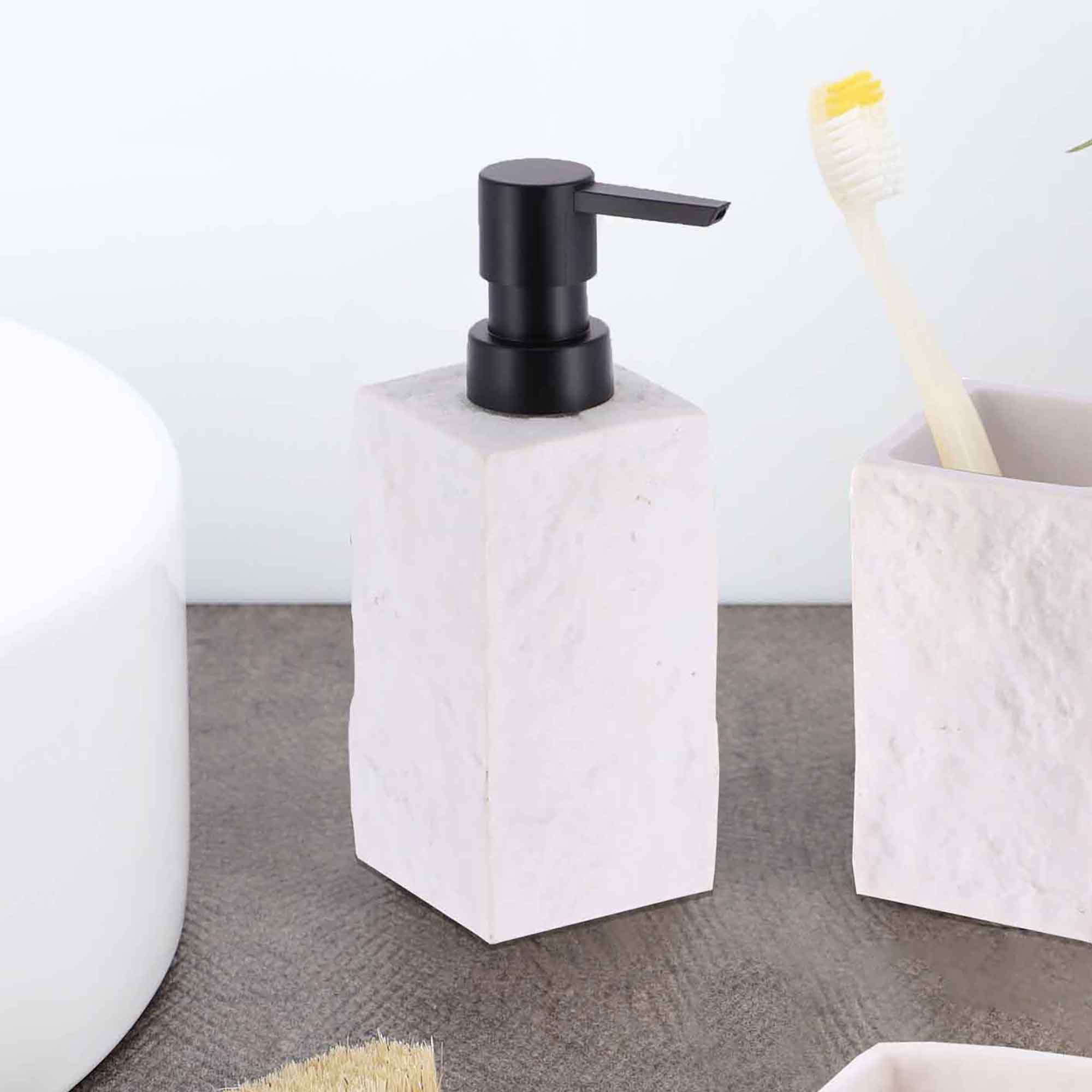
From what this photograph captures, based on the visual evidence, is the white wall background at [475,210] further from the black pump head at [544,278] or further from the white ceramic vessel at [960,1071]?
the white ceramic vessel at [960,1071]

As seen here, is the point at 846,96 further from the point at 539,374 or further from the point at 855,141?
the point at 539,374

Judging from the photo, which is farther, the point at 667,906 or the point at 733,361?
the point at 733,361

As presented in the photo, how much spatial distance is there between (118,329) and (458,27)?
22 centimetres

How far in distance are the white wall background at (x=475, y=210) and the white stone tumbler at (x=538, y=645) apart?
0.86 ft

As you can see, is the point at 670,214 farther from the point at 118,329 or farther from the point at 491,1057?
the point at 118,329

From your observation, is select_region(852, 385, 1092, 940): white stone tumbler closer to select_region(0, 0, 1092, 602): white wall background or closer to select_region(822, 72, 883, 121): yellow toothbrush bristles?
select_region(822, 72, 883, 121): yellow toothbrush bristles

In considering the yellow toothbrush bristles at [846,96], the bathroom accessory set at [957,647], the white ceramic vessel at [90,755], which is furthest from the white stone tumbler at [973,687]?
the white ceramic vessel at [90,755]

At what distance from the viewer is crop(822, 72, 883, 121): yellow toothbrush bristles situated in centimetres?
50

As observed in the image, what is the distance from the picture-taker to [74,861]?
0.46 metres

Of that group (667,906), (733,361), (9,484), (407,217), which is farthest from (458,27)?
(667,906)

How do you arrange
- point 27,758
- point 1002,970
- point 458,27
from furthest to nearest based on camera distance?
point 458,27
point 1002,970
point 27,758

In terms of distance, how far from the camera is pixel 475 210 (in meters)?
0.78

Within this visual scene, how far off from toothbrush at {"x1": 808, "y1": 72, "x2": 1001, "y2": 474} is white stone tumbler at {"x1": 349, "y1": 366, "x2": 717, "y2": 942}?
0.08m

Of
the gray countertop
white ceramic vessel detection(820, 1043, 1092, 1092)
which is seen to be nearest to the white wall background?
the gray countertop
